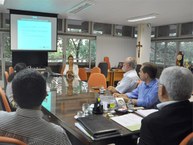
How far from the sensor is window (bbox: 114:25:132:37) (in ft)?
28.5

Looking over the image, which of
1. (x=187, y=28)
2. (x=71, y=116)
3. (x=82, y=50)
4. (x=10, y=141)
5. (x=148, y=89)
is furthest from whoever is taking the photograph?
(x=82, y=50)

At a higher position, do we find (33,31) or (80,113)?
(33,31)

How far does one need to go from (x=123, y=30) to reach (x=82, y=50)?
2317 mm

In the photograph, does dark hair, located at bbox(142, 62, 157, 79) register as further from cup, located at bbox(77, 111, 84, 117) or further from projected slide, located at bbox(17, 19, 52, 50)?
projected slide, located at bbox(17, 19, 52, 50)

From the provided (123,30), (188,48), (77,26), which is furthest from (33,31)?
(188,48)

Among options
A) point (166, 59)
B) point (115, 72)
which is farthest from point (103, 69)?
point (166, 59)

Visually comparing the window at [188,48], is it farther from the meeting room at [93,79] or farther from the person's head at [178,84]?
the person's head at [178,84]

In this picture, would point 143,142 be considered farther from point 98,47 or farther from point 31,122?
point 98,47

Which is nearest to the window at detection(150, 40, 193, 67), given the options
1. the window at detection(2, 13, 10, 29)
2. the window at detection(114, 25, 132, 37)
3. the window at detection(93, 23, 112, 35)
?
the window at detection(114, 25, 132, 37)

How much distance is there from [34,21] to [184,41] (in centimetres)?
588

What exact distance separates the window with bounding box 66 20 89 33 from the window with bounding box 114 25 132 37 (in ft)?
5.01

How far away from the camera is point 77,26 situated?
307 inches

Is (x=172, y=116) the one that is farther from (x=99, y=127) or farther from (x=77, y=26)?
(x=77, y=26)

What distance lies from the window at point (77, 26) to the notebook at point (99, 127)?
252 inches
